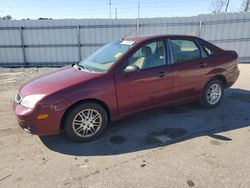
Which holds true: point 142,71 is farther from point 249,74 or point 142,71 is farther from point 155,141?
point 249,74

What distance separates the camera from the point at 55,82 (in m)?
3.96

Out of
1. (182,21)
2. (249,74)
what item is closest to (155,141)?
(249,74)

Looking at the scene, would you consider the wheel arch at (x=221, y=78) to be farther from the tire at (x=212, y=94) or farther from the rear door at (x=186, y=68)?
the rear door at (x=186, y=68)

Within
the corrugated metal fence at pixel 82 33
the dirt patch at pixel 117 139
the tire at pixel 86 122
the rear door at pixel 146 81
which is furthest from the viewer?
the corrugated metal fence at pixel 82 33

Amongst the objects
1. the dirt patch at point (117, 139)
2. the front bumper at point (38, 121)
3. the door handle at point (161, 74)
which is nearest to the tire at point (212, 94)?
the door handle at point (161, 74)

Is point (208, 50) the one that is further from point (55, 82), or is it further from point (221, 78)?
point (55, 82)

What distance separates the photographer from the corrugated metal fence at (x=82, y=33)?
37.3ft

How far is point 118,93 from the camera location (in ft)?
13.3

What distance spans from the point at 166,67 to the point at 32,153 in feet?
8.84

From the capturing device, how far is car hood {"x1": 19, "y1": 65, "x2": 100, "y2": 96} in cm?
377

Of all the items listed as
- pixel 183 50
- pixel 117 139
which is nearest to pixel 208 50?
pixel 183 50

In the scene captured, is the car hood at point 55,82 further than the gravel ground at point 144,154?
Yes

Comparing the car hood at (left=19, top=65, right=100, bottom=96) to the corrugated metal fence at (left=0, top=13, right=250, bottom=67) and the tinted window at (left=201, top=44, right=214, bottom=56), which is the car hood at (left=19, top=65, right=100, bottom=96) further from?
the corrugated metal fence at (left=0, top=13, right=250, bottom=67)

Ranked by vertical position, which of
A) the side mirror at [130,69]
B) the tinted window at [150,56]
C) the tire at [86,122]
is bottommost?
the tire at [86,122]
